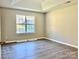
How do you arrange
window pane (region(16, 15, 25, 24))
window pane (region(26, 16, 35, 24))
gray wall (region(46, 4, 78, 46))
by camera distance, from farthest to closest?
window pane (region(26, 16, 35, 24)) < window pane (region(16, 15, 25, 24)) < gray wall (region(46, 4, 78, 46))

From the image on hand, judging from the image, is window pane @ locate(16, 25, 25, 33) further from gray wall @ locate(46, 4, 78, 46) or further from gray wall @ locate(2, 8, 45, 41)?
gray wall @ locate(46, 4, 78, 46)

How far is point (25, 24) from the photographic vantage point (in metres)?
6.46

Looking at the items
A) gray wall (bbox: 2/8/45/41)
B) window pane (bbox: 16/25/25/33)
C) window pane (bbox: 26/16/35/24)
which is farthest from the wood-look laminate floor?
window pane (bbox: 26/16/35/24)

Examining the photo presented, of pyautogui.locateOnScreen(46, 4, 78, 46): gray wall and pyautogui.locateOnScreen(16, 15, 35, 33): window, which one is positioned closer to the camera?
pyautogui.locateOnScreen(46, 4, 78, 46): gray wall

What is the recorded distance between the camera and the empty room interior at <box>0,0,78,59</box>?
4.75m

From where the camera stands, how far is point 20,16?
6.25 meters

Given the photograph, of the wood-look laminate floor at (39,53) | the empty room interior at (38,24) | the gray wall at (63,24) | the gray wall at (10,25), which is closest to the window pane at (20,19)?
the empty room interior at (38,24)

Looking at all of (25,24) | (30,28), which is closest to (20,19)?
(25,24)

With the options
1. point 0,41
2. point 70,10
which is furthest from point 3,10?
point 70,10

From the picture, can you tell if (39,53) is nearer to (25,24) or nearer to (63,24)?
(63,24)

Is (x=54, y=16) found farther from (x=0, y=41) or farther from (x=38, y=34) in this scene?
(x=0, y=41)

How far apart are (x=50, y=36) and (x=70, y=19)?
229 cm

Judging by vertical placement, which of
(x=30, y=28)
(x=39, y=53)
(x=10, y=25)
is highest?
(x=10, y=25)

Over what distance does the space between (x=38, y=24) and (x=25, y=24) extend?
1.06 meters
